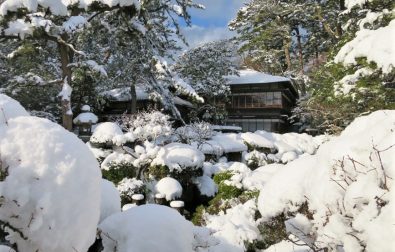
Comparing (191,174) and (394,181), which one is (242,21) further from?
(394,181)

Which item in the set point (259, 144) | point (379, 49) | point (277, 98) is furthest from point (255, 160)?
→ point (277, 98)

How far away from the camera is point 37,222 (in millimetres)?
2354

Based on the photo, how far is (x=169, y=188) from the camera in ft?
35.0

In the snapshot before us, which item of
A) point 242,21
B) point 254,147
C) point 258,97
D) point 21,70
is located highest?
point 242,21

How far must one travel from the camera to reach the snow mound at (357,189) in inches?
111

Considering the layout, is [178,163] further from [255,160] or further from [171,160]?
[255,160]

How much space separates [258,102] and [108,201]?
2799cm

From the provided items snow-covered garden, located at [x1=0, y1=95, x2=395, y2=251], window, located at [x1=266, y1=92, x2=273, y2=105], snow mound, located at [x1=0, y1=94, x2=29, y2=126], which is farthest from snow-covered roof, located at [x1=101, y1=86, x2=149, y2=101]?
snow mound, located at [x1=0, y1=94, x2=29, y2=126]

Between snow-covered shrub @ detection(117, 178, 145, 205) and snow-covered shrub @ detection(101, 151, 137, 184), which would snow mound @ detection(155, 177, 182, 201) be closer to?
snow-covered shrub @ detection(117, 178, 145, 205)

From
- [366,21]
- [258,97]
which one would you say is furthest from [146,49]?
[258,97]

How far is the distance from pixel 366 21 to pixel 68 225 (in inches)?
293

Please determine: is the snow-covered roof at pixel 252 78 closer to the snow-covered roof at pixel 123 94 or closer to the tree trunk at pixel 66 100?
the snow-covered roof at pixel 123 94

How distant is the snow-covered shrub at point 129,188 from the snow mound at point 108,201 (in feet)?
21.0

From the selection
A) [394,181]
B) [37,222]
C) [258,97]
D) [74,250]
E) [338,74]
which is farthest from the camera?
[258,97]
